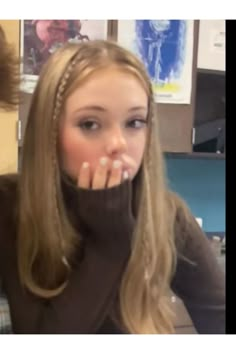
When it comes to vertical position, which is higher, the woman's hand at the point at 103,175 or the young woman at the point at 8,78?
the young woman at the point at 8,78

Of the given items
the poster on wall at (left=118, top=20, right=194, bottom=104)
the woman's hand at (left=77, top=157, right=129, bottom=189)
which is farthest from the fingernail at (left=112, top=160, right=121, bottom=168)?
the poster on wall at (left=118, top=20, right=194, bottom=104)

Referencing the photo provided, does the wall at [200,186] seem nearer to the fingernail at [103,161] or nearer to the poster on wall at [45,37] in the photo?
the fingernail at [103,161]

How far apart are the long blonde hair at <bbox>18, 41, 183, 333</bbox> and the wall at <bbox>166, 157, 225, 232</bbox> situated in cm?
2

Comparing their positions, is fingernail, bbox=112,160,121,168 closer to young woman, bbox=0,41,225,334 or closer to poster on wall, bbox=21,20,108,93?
young woman, bbox=0,41,225,334

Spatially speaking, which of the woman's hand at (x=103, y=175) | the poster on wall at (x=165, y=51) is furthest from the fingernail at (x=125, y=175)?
the poster on wall at (x=165, y=51)

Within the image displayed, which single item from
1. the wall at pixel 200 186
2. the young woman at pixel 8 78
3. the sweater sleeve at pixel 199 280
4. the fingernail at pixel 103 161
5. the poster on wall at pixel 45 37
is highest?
the poster on wall at pixel 45 37

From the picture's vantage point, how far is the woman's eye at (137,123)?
68 centimetres

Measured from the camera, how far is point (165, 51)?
719mm

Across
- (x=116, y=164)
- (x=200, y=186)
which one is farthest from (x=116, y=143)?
(x=200, y=186)

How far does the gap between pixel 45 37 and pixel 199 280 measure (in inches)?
15.4

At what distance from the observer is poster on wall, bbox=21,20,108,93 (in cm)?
69

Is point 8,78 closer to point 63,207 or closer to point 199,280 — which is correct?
point 63,207

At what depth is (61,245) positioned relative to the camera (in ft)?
2.25
